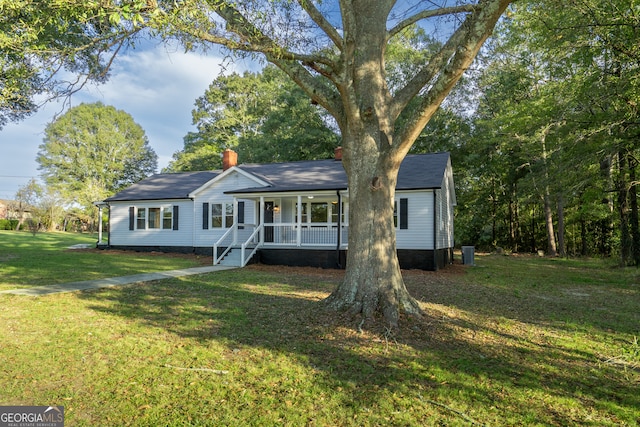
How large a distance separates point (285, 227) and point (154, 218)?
8.68 metres

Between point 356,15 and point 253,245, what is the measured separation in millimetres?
11512

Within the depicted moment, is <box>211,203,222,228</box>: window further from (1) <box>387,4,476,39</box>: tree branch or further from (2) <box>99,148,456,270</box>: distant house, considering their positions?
(1) <box>387,4,476,39</box>: tree branch

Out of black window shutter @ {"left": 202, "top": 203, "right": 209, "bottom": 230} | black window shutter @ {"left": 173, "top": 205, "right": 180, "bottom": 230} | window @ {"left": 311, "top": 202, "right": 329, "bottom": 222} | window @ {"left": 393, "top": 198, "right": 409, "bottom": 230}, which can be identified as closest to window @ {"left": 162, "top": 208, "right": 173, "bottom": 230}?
black window shutter @ {"left": 173, "top": 205, "right": 180, "bottom": 230}

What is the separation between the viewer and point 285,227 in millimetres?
17047

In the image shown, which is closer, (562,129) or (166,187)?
(562,129)

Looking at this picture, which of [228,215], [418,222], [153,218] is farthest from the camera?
[153,218]

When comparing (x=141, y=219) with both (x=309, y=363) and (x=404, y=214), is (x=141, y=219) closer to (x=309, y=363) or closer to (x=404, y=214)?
(x=404, y=214)

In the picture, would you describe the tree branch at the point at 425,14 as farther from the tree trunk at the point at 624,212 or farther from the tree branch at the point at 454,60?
the tree trunk at the point at 624,212

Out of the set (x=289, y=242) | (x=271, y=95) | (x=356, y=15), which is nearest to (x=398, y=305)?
(x=356, y=15)

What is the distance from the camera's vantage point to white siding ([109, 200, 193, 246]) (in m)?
20.0

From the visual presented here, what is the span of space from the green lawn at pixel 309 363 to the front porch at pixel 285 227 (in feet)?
25.0

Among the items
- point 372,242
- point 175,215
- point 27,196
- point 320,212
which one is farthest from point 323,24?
point 27,196

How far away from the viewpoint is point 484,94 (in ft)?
88.5

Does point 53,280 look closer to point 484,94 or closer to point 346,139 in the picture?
point 346,139
